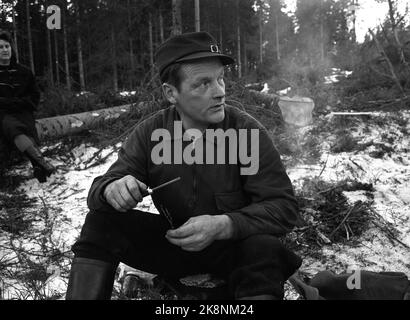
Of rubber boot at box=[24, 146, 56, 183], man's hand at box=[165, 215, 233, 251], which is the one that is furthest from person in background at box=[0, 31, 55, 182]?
man's hand at box=[165, 215, 233, 251]

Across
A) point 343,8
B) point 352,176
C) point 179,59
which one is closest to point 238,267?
point 179,59

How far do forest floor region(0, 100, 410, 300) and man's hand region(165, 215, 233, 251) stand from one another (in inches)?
35.6

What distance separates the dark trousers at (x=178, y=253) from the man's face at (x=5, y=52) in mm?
4184

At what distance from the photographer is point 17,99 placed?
5.27 meters

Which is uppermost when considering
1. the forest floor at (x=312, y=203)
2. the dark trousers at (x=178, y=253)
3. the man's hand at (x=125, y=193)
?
the man's hand at (x=125, y=193)

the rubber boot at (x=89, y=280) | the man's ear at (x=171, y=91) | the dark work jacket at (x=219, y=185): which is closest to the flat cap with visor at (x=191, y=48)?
the man's ear at (x=171, y=91)

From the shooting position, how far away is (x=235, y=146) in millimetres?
2068

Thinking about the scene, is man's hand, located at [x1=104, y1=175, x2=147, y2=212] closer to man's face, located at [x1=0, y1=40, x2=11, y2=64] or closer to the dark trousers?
the dark trousers

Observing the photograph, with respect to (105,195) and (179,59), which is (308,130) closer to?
(179,59)

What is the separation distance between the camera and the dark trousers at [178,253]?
1.67 m

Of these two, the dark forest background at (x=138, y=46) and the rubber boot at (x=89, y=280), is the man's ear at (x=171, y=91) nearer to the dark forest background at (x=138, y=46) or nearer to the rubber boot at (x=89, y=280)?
the rubber boot at (x=89, y=280)

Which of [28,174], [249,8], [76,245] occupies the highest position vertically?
[249,8]

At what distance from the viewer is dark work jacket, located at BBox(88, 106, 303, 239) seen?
73.0 inches

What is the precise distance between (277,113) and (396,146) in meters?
2.09
